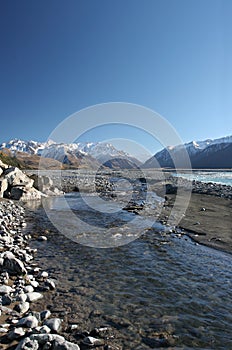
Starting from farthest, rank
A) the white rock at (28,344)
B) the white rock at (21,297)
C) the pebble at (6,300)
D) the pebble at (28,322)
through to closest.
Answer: the white rock at (21,297) → the pebble at (6,300) → the pebble at (28,322) → the white rock at (28,344)

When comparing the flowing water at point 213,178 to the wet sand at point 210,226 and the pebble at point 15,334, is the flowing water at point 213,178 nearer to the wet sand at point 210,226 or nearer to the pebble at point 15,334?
the wet sand at point 210,226

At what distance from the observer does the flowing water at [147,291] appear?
5258 millimetres

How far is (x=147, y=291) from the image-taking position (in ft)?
22.9

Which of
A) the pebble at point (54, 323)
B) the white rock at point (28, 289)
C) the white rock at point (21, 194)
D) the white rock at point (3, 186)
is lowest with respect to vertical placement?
the pebble at point (54, 323)

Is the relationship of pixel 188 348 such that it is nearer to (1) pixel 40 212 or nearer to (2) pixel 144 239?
(2) pixel 144 239

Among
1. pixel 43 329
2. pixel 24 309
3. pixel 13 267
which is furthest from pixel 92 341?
pixel 13 267

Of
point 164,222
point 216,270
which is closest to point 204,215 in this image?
point 164,222

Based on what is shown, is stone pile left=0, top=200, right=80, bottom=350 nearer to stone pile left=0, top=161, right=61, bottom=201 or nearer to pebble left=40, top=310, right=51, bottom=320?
pebble left=40, top=310, right=51, bottom=320

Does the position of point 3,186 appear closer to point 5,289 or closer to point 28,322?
point 5,289

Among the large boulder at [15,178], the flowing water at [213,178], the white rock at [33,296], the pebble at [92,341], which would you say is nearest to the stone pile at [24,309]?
the white rock at [33,296]

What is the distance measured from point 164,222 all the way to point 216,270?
7773 millimetres

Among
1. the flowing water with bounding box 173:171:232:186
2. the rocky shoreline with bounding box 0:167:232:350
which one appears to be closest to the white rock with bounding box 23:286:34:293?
the rocky shoreline with bounding box 0:167:232:350

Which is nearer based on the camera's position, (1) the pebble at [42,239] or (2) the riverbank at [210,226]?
(1) the pebble at [42,239]

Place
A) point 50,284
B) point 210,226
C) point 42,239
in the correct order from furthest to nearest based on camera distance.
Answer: point 210,226
point 42,239
point 50,284
